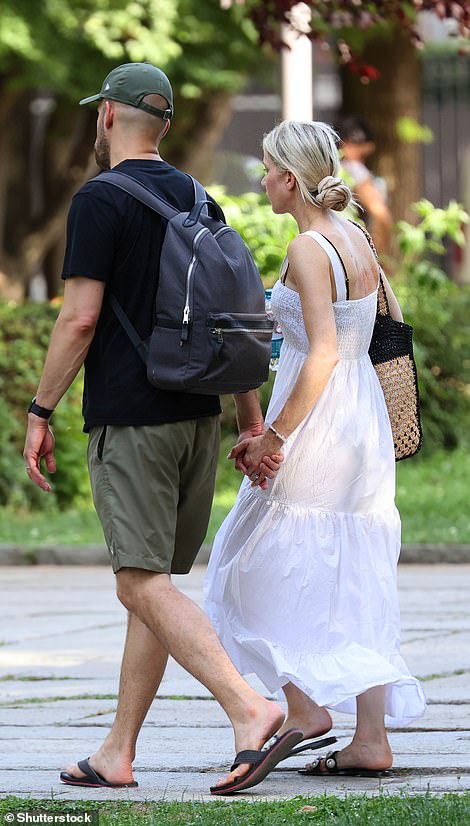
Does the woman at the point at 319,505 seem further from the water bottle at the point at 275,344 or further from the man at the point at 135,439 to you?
the man at the point at 135,439

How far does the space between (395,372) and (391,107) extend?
1551 cm

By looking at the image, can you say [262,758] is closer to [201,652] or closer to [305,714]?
[201,652]

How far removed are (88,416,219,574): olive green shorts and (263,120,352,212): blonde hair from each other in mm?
755

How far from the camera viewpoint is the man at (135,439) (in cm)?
436

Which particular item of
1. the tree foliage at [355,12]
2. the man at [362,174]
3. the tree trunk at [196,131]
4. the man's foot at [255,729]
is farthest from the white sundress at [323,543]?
the tree trunk at [196,131]

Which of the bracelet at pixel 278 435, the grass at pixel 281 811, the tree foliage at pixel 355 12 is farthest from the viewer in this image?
the tree foliage at pixel 355 12

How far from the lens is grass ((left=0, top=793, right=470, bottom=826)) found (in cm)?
382

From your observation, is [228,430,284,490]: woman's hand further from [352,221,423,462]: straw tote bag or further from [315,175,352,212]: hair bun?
[315,175,352,212]: hair bun

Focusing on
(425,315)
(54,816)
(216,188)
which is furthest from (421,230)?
(54,816)

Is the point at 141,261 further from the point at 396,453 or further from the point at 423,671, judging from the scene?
the point at 423,671

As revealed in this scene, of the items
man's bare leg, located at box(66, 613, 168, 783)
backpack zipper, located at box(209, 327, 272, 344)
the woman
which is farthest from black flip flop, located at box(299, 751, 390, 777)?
backpack zipper, located at box(209, 327, 272, 344)

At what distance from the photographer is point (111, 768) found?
4.52 meters

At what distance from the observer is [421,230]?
14953 millimetres

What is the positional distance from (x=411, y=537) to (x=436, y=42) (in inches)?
658
